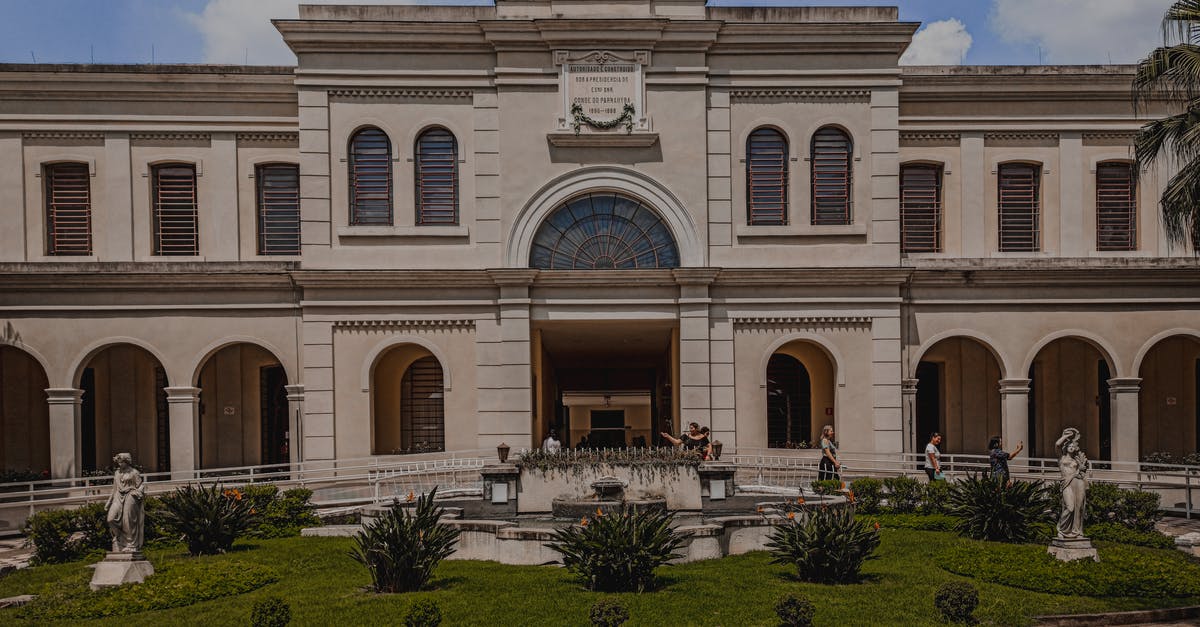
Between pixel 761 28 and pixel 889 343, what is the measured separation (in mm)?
9315

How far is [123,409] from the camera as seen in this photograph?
29.1m

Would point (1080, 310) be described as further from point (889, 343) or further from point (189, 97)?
point (189, 97)

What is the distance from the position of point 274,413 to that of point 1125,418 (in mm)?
25351

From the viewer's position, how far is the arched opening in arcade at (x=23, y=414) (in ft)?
93.9

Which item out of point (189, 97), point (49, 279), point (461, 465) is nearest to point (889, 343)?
point (461, 465)

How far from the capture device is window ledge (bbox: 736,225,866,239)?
26.7 metres

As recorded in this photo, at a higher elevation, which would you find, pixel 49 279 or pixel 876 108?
pixel 876 108

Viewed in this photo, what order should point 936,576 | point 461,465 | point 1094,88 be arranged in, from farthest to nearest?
point 1094,88, point 461,465, point 936,576

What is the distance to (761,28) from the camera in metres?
26.5

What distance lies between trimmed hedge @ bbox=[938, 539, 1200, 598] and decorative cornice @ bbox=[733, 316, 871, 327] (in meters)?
11.2

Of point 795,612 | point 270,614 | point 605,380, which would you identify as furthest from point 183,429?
point 795,612

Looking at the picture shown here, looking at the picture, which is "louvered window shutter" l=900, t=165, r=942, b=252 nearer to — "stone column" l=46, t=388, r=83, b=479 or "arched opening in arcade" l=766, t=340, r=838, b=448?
"arched opening in arcade" l=766, t=340, r=838, b=448

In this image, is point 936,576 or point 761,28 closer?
point 936,576

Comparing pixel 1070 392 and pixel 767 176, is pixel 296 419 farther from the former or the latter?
pixel 1070 392
